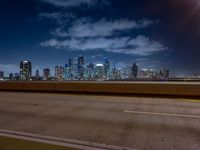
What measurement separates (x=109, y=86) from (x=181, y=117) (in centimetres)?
1082

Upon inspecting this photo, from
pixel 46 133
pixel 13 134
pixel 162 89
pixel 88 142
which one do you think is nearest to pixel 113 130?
pixel 88 142

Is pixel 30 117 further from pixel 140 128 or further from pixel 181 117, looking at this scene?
pixel 181 117

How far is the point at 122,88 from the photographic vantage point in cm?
1947

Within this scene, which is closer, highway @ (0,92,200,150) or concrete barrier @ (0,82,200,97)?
highway @ (0,92,200,150)

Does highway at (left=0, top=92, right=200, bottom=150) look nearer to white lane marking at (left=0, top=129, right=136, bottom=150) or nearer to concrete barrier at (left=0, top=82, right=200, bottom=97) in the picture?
white lane marking at (left=0, top=129, right=136, bottom=150)

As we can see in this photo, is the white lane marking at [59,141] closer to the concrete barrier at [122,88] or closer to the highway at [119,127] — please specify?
the highway at [119,127]

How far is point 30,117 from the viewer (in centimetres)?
951

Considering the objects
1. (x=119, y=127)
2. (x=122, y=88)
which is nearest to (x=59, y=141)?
(x=119, y=127)

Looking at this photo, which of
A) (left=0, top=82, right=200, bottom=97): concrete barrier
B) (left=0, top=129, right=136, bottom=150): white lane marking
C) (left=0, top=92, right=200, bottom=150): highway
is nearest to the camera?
(left=0, top=129, right=136, bottom=150): white lane marking

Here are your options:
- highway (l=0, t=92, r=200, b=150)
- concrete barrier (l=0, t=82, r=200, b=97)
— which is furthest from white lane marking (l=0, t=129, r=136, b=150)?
concrete barrier (l=0, t=82, r=200, b=97)

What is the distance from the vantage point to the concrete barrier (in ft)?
57.0

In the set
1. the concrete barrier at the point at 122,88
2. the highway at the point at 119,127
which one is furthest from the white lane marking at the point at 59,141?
the concrete barrier at the point at 122,88

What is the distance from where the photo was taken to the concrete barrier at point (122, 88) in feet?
57.0

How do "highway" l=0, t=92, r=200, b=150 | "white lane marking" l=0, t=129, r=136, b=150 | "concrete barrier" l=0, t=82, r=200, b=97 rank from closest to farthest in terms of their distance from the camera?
"white lane marking" l=0, t=129, r=136, b=150
"highway" l=0, t=92, r=200, b=150
"concrete barrier" l=0, t=82, r=200, b=97
